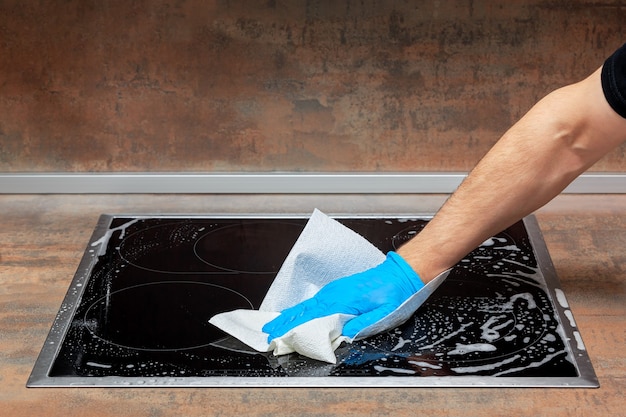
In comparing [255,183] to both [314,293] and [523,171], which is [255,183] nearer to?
[314,293]

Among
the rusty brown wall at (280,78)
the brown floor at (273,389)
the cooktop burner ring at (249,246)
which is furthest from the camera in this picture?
the rusty brown wall at (280,78)

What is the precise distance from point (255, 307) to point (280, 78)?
0.71 m

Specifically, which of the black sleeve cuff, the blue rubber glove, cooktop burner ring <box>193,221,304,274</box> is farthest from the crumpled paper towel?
the black sleeve cuff

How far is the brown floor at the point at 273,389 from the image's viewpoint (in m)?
1.45

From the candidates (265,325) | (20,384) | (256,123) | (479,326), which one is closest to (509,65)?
(256,123)

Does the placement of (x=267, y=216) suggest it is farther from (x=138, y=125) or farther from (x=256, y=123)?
(x=138, y=125)

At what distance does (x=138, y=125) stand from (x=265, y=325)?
83cm

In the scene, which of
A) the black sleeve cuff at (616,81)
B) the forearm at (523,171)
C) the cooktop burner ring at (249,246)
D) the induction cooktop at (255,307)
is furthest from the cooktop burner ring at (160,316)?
the black sleeve cuff at (616,81)

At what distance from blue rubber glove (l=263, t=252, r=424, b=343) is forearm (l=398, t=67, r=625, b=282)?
1.4 inches

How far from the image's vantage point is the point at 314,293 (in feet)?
5.62

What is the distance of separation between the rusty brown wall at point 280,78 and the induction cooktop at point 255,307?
0.82 feet

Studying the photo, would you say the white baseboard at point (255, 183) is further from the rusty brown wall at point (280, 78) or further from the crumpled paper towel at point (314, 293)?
the crumpled paper towel at point (314, 293)

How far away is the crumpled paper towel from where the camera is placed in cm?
154

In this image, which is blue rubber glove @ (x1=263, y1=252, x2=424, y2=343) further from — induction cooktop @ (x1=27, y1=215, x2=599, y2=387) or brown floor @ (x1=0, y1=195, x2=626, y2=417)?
brown floor @ (x1=0, y1=195, x2=626, y2=417)
